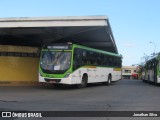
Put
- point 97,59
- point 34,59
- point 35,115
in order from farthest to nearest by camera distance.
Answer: point 34,59 < point 97,59 < point 35,115

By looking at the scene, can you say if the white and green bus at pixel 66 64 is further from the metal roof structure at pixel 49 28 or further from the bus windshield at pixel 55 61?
the metal roof structure at pixel 49 28

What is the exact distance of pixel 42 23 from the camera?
2358 cm

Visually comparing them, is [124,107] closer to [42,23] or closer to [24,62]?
[42,23]

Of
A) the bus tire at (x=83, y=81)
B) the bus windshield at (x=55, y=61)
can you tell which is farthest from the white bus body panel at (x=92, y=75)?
the bus windshield at (x=55, y=61)

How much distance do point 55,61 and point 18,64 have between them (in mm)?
6803

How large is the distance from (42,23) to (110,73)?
10783 millimetres

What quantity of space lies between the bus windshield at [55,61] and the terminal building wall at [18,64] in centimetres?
589

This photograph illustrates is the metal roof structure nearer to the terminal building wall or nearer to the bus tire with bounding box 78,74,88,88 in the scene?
the terminal building wall

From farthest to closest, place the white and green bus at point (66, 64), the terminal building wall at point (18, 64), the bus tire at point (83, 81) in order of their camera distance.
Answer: the terminal building wall at point (18, 64) < the bus tire at point (83, 81) < the white and green bus at point (66, 64)

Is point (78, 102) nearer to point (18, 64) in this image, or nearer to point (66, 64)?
point (66, 64)

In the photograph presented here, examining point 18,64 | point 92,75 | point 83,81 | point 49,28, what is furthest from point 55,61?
point 18,64

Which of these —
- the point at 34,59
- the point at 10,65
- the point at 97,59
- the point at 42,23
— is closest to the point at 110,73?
the point at 97,59

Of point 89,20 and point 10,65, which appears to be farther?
point 10,65

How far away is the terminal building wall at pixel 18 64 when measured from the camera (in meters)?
28.9
